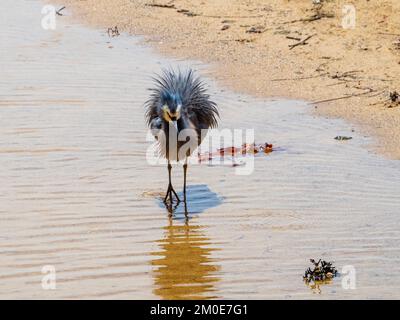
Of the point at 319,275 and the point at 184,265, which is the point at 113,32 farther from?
the point at 319,275

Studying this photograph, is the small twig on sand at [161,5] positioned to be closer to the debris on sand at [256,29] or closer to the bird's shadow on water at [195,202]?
the debris on sand at [256,29]

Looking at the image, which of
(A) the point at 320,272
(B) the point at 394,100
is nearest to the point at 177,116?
(A) the point at 320,272

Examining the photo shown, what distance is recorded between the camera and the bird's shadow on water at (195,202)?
A: 27.8 ft

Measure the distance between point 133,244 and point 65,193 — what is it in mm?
1347

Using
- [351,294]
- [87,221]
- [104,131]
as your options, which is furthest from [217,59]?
[351,294]

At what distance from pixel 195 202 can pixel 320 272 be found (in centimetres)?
214

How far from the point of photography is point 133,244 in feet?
25.0

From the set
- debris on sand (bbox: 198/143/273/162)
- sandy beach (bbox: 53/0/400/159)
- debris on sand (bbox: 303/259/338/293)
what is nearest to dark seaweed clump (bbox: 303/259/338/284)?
debris on sand (bbox: 303/259/338/293)

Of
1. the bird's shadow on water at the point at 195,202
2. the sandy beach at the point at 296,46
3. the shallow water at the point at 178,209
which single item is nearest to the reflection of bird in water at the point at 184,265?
the shallow water at the point at 178,209

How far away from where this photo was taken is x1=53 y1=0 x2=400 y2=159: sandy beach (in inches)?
466

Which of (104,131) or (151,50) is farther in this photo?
(151,50)

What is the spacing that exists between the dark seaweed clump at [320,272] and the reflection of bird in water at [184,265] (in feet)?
2.46
